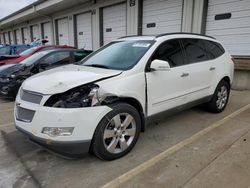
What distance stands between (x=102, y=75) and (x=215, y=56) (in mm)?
2794

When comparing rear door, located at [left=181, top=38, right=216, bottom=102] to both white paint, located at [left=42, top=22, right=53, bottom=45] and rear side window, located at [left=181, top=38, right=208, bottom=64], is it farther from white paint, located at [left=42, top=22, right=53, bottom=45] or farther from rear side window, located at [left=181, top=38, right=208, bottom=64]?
white paint, located at [left=42, top=22, right=53, bottom=45]

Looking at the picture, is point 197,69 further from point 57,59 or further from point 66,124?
point 57,59

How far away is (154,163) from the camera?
2875 millimetres

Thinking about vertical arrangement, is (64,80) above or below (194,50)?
below

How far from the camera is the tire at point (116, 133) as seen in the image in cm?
269

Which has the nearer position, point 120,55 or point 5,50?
point 120,55

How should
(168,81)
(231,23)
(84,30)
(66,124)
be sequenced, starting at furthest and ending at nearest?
(84,30) → (231,23) → (168,81) → (66,124)

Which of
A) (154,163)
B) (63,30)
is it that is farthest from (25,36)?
(154,163)

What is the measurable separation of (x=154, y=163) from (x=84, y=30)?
13.8 m

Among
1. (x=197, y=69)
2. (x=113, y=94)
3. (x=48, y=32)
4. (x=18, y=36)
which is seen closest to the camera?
(x=113, y=94)

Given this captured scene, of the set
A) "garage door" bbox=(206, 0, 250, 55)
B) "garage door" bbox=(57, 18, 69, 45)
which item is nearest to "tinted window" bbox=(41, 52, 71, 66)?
"garage door" bbox=(206, 0, 250, 55)

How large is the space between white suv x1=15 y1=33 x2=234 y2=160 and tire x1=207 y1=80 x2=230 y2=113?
1.79 feet

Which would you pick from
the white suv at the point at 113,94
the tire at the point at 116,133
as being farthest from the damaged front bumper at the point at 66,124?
the tire at the point at 116,133

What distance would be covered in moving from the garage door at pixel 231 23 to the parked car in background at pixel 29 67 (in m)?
5.18
